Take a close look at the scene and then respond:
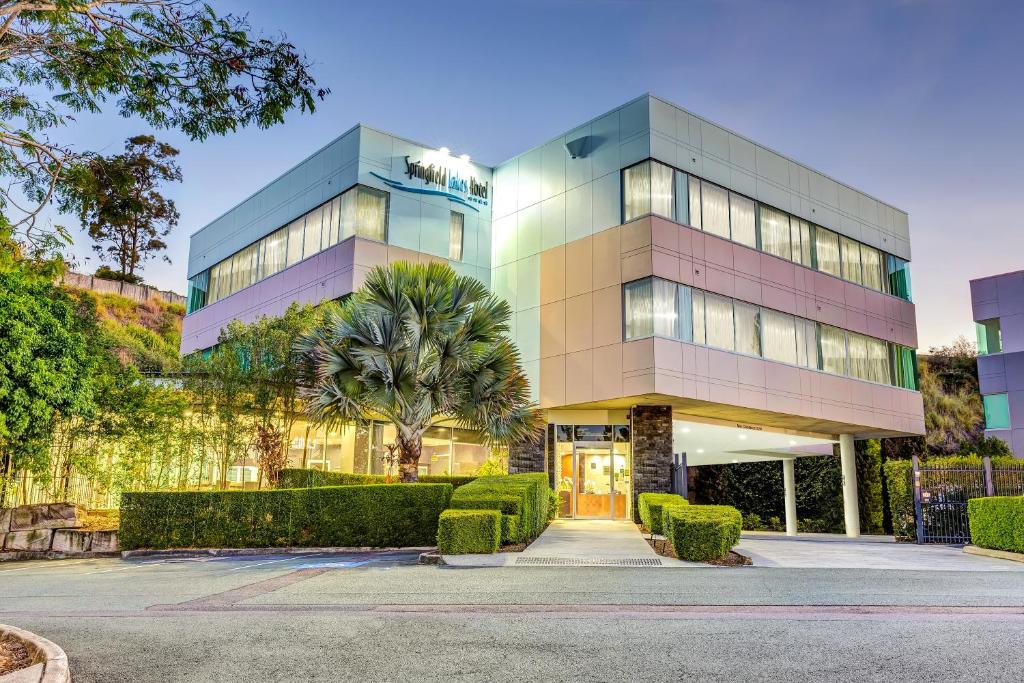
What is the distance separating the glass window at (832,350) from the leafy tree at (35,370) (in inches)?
862

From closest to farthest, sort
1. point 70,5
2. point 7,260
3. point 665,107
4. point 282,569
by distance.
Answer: point 70,5 → point 7,260 → point 282,569 → point 665,107

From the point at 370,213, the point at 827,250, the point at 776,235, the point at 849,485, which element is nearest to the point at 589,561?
the point at 370,213

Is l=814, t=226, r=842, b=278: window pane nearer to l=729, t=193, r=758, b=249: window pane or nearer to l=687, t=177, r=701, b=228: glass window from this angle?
l=729, t=193, r=758, b=249: window pane

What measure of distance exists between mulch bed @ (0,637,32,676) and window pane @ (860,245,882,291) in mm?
29397

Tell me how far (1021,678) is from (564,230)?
2141 cm

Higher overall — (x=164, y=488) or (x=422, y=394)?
(x=422, y=394)

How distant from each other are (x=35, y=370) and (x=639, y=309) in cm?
1515

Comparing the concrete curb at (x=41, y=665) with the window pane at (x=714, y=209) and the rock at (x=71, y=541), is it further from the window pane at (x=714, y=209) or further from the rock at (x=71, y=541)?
the window pane at (x=714, y=209)

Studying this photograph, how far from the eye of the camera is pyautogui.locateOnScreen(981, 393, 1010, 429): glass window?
3853 centimetres

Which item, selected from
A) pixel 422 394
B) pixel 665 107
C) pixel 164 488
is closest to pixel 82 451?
pixel 164 488

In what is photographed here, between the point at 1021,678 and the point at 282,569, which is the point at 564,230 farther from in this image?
the point at 1021,678

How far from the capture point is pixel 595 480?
1041 inches

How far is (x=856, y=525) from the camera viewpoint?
32.4 m

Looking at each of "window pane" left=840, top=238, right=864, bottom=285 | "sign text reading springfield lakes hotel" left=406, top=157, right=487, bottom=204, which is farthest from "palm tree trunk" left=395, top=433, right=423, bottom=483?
"window pane" left=840, top=238, right=864, bottom=285
